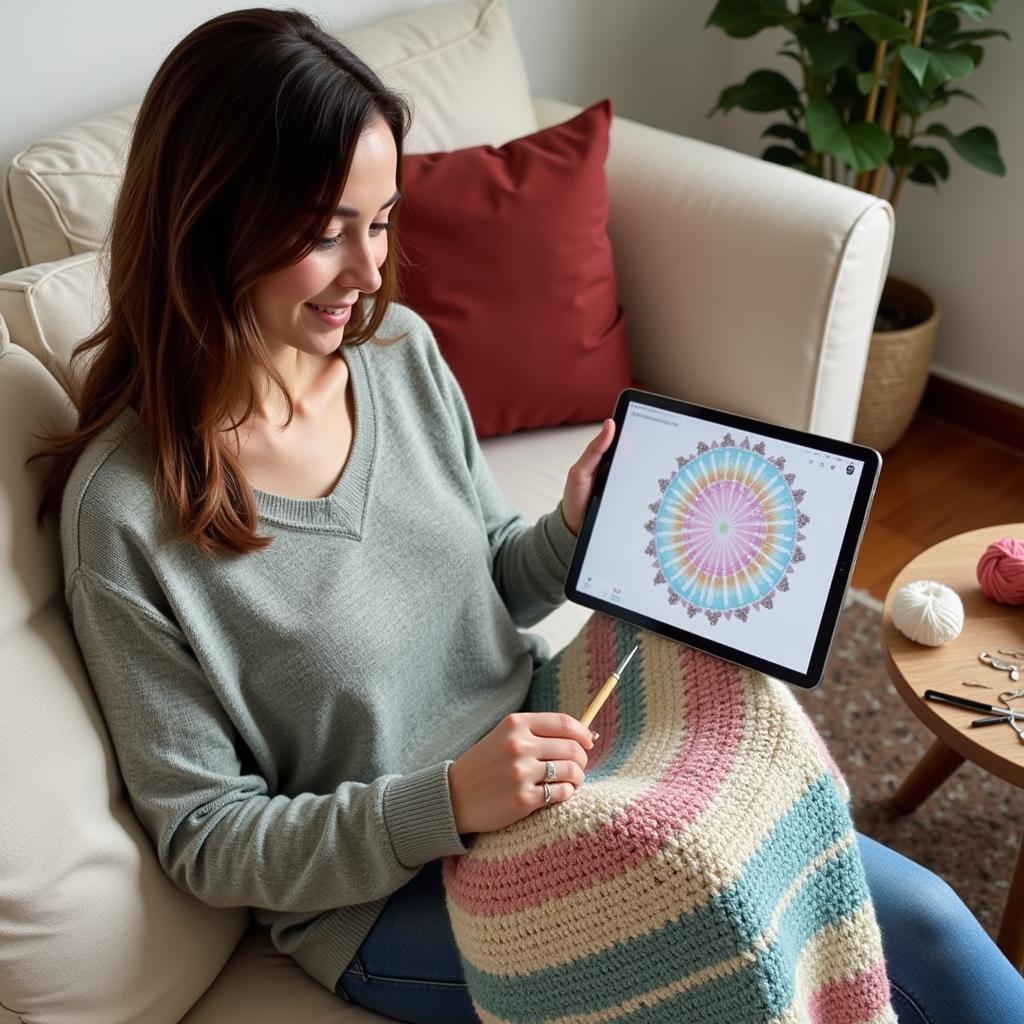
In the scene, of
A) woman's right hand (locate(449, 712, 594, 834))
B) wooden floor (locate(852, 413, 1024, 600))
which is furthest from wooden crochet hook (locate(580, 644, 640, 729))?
wooden floor (locate(852, 413, 1024, 600))

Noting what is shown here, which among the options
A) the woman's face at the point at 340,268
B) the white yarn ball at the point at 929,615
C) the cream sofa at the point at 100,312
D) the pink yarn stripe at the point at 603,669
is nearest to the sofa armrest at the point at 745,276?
the cream sofa at the point at 100,312

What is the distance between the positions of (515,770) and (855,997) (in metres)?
0.32

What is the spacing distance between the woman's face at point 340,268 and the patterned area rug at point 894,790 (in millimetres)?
923

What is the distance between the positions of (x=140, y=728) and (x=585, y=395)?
Answer: 0.88 metres

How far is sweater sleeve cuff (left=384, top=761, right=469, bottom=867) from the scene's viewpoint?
2.88 feet

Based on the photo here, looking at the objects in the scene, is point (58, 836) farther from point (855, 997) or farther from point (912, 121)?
point (912, 121)

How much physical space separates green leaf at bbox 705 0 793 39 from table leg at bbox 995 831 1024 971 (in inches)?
57.3

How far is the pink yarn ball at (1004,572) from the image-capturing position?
1.20 m

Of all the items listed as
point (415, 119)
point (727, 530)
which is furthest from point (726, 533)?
point (415, 119)

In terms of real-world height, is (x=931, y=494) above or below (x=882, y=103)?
below

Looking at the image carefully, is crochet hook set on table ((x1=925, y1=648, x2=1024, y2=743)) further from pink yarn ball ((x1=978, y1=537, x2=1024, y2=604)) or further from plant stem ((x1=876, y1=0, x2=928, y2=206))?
plant stem ((x1=876, y1=0, x2=928, y2=206))

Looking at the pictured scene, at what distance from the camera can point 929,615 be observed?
1161mm

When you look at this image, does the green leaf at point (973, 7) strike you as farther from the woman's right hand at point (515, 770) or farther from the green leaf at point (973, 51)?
the woman's right hand at point (515, 770)

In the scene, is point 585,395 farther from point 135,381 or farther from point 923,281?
point 923,281
